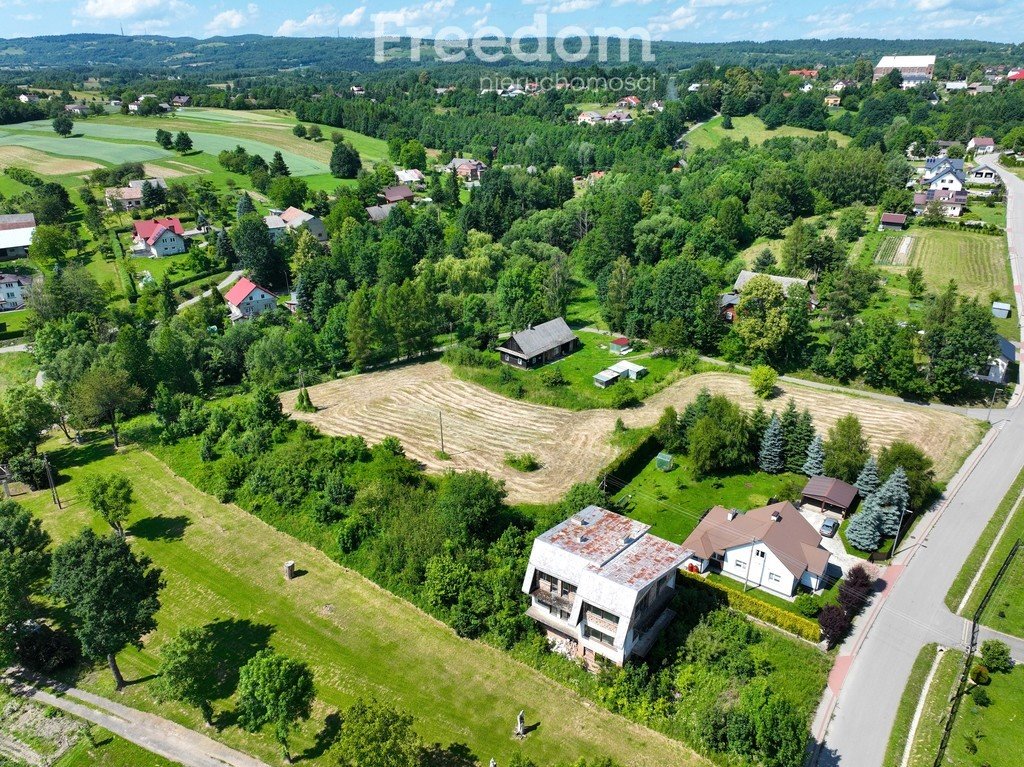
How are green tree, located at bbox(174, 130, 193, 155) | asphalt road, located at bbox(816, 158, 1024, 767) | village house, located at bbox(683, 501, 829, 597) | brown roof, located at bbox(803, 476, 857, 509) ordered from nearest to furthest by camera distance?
asphalt road, located at bbox(816, 158, 1024, 767), village house, located at bbox(683, 501, 829, 597), brown roof, located at bbox(803, 476, 857, 509), green tree, located at bbox(174, 130, 193, 155)

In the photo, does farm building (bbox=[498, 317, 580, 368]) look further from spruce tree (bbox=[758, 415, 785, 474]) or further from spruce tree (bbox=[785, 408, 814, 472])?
spruce tree (bbox=[785, 408, 814, 472])

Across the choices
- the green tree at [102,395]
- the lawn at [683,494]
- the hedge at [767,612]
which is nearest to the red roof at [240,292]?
the green tree at [102,395]

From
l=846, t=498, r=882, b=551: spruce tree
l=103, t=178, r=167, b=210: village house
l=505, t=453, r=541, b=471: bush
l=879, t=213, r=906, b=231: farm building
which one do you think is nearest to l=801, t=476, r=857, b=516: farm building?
l=846, t=498, r=882, b=551: spruce tree

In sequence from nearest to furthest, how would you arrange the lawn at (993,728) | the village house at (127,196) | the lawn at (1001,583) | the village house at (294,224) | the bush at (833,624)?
the lawn at (993,728) < the bush at (833,624) < the lawn at (1001,583) < the village house at (294,224) < the village house at (127,196)

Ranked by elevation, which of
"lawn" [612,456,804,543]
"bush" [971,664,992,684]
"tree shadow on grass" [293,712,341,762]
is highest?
"bush" [971,664,992,684]

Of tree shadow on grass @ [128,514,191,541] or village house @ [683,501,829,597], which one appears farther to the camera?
tree shadow on grass @ [128,514,191,541]

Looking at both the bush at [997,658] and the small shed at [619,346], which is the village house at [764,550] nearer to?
the bush at [997,658]
